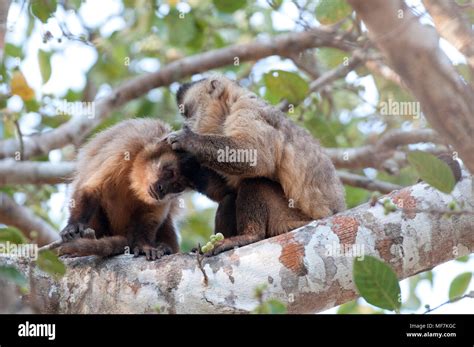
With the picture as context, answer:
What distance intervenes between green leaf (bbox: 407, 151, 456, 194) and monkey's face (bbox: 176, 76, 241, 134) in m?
2.82

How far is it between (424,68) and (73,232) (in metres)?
3.65

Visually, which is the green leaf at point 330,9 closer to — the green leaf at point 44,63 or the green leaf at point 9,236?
the green leaf at point 44,63

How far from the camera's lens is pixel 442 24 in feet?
9.12

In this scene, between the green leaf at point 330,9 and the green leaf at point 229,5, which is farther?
the green leaf at point 229,5

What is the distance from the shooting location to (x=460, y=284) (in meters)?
4.69

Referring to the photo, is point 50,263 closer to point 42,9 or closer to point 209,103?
point 209,103

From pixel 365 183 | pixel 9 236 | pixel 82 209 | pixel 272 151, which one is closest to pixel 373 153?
pixel 365 183

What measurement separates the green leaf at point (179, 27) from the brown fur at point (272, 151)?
2.31 metres

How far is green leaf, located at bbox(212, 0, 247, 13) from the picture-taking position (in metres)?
7.60

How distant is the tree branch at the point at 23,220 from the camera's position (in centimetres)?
716

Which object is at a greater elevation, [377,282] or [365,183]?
[365,183]

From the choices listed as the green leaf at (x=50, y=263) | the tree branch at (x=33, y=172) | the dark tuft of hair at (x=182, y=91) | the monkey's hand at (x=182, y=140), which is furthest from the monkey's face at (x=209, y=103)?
the green leaf at (x=50, y=263)


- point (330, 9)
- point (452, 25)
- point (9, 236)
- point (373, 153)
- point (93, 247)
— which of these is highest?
point (330, 9)

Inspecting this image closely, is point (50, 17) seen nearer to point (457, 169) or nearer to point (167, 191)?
point (167, 191)
